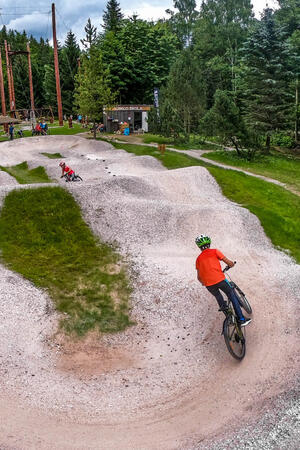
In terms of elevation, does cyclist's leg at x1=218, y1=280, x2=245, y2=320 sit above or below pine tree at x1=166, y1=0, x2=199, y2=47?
below

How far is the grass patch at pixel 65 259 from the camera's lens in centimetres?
1402

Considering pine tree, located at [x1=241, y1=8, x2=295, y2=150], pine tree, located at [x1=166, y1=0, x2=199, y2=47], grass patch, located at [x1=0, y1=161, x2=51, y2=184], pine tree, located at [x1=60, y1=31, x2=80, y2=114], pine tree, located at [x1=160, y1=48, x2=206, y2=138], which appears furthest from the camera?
pine tree, located at [x1=166, y1=0, x2=199, y2=47]

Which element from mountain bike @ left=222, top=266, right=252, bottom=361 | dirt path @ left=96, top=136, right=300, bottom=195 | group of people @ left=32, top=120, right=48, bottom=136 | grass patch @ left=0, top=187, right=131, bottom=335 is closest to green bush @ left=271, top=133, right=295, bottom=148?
dirt path @ left=96, top=136, right=300, bottom=195

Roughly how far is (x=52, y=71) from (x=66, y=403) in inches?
3457

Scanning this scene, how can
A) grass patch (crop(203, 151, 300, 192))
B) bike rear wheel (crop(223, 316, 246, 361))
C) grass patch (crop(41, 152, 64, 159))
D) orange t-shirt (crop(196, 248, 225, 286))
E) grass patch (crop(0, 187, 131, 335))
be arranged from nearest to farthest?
1. bike rear wheel (crop(223, 316, 246, 361))
2. orange t-shirt (crop(196, 248, 225, 286))
3. grass patch (crop(0, 187, 131, 335))
4. grass patch (crop(203, 151, 300, 192))
5. grass patch (crop(41, 152, 64, 159))

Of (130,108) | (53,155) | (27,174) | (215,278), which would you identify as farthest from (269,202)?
(130,108)

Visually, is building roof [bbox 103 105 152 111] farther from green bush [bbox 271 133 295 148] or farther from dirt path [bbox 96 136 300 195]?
green bush [bbox 271 133 295 148]

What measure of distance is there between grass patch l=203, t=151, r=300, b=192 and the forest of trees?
1.79m

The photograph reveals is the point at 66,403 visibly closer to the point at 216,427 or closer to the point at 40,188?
the point at 216,427

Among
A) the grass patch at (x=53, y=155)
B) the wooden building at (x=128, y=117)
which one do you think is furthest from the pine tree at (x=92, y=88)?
the grass patch at (x=53, y=155)

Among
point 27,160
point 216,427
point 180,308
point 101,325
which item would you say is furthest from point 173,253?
point 27,160

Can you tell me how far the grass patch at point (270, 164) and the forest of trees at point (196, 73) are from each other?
5.87 ft

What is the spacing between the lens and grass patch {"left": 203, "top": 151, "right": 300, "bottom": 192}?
34781mm

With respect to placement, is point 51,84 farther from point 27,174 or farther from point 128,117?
point 27,174
